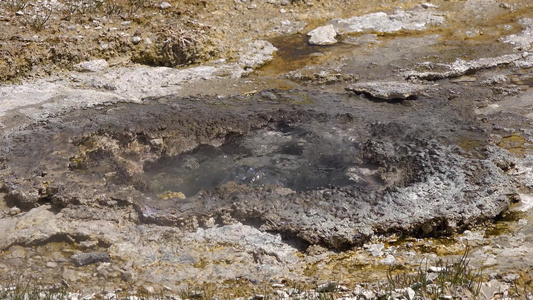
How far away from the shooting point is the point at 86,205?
425cm

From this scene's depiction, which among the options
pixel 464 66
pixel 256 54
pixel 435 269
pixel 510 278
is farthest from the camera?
pixel 256 54

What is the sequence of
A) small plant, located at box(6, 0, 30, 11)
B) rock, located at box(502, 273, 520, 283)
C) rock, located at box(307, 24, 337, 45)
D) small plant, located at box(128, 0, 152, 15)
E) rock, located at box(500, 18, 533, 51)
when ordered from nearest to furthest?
rock, located at box(502, 273, 520, 283), rock, located at box(500, 18, 533, 51), small plant, located at box(6, 0, 30, 11), rock, located at box(307, 24, 337, 45), small plant, located at box(128, 0, 152, 15)

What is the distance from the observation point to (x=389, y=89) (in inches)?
238

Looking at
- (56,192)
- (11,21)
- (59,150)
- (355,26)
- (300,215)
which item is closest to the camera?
(300,215)

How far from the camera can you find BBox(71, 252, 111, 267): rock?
375 centimetres

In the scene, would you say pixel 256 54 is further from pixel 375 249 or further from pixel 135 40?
pixel 375 249

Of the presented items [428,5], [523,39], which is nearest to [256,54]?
[428,5]

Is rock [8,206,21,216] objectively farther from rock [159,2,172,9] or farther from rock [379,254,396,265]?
rock [159,2,172,9]

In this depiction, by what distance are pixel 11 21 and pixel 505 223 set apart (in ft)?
21.1

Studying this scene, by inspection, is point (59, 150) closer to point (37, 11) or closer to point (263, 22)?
point (37, 11)

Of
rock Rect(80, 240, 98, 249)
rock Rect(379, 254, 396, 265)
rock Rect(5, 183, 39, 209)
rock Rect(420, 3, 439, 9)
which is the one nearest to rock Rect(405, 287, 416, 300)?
rock Rect(379, 254, 396, 265)

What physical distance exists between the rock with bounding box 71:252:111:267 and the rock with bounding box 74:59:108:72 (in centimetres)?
350

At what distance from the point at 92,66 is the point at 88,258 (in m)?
3.62

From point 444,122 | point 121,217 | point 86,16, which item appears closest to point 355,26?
point 444,122
